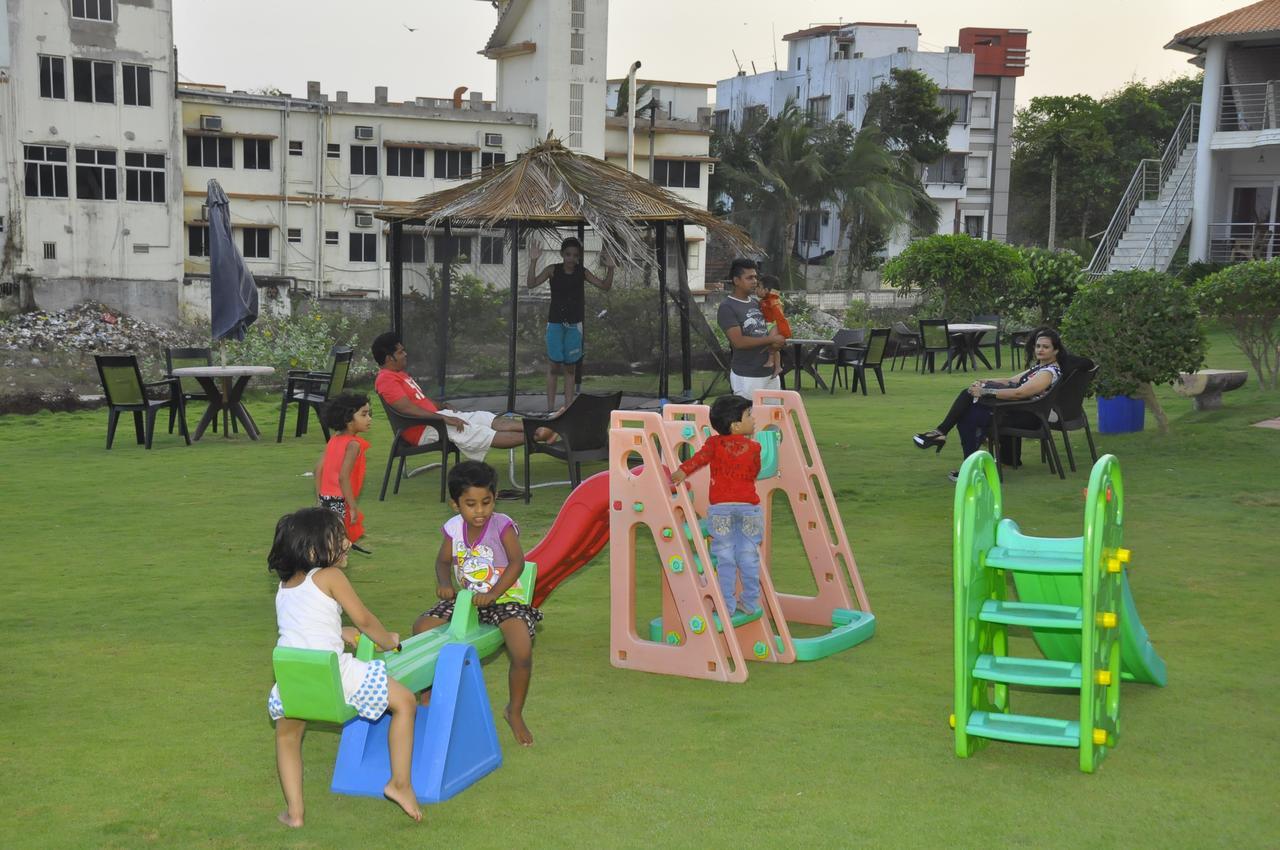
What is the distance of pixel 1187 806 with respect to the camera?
4316 mm

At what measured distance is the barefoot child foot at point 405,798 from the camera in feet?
13.8

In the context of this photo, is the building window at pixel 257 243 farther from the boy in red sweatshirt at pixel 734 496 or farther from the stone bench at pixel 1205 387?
the boy in red sweatshirt at pixel 734 496

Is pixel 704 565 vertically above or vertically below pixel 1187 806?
above

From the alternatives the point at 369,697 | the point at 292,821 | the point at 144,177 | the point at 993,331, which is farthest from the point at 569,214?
the point at 144,177

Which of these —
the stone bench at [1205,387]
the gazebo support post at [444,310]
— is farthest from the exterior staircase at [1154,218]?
the gazebo support post at [444,310]

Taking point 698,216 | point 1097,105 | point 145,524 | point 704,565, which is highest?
point 1097,105

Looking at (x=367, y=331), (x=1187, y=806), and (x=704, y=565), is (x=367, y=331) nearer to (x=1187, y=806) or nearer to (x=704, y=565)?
(x=704, y=565)

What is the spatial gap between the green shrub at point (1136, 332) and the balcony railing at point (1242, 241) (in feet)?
65.3

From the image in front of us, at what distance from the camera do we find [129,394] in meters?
13.4

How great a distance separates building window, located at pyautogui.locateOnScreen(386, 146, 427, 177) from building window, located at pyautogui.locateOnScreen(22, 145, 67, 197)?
775cm

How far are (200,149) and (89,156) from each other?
283 cm

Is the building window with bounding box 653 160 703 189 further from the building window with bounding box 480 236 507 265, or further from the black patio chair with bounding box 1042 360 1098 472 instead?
the black patio chair with bounding box 1042 360 1098 472

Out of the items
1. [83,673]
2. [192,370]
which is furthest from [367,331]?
[83,673]

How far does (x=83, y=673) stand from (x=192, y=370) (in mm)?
8007
